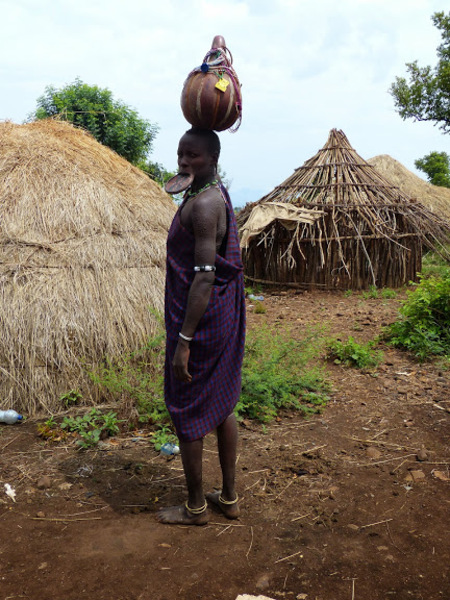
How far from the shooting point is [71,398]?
3975mm

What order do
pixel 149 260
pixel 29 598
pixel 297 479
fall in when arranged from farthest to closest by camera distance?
pixel 149 260
pixel 297 479
pixel 29 598

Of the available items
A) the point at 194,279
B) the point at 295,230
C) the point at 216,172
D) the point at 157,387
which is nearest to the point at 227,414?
the point at 194,279

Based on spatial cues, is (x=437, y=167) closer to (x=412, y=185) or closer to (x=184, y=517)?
(x=412, y=185)

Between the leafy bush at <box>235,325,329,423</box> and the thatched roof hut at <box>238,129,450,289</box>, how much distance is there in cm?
456

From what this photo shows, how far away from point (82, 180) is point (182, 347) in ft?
9.70

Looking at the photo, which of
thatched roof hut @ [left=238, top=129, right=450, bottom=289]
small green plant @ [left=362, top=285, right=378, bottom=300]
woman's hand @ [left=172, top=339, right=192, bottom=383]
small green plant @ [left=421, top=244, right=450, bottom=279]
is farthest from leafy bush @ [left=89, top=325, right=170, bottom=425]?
small green plant @ [left=421, top=244, right=450, bottom=279]

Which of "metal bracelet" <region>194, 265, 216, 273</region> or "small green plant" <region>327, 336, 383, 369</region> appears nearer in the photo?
"metal bracelet" <region>194, 265, 216, 273</region>

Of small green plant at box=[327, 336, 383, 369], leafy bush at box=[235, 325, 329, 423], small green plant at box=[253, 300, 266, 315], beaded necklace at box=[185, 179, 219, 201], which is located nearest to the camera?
beaded necklace at box=[185, 179, 219, 201]

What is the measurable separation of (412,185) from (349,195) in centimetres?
775

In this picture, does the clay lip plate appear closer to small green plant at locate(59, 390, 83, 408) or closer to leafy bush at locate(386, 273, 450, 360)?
small green plant at locate(59, 390, 83, 408)

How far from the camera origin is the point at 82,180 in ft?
15.7

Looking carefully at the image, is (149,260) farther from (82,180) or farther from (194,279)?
(194,279)

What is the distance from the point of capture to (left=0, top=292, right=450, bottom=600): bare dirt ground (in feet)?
6.91

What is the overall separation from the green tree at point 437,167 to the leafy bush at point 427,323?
54.6 ft
